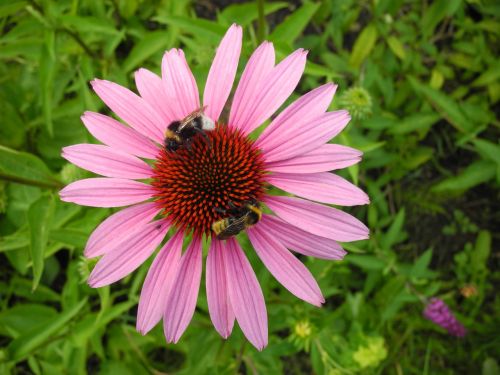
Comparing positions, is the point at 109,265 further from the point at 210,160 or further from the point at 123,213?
the point at 210,160

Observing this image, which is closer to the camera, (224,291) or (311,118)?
(311,118)

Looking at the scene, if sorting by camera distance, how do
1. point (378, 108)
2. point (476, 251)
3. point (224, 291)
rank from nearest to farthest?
point (224, 291) < point (378, 108) < point (476, 251)

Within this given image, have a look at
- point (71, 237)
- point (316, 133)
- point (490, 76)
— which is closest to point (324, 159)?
point (316, 133)

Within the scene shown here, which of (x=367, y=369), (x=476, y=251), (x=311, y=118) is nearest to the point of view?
(x=311, y=118)

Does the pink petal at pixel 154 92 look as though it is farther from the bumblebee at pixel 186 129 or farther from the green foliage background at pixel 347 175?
the green foliage background at pixel 347 175

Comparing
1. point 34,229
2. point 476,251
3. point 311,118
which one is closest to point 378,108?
point 476,251

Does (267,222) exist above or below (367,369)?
above

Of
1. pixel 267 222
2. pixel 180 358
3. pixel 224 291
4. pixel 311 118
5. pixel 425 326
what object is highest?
pixel 311 118

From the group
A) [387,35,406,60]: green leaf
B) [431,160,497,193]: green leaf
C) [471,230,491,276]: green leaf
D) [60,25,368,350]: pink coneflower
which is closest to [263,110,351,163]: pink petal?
[60,25,368,350]: pink coneflower
